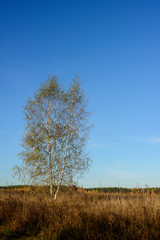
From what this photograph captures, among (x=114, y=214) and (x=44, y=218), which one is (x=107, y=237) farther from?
(x=44, y=218)

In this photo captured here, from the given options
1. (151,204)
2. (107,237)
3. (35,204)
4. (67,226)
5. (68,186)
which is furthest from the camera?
(68,186)

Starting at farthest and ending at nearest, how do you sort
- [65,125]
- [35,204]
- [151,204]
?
[65,125]
[35,204]
[151,204]

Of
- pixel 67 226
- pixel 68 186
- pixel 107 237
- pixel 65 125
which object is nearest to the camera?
pixel 107 237

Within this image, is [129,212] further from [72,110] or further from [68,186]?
[72,110]

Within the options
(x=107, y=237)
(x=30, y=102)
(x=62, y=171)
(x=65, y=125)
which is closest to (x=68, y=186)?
(x=62, y=171)

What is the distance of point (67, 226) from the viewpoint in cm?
880

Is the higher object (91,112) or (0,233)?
(91,112)

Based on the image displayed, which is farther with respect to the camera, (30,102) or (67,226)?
(30,102)

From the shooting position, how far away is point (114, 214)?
9.21 metres

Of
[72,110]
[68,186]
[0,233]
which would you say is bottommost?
[0,233]

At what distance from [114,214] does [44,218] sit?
110 inches

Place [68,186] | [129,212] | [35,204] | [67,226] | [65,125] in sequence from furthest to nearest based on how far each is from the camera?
[65,125] → [68,186] → [35,204] → [129,212] → [67,226]

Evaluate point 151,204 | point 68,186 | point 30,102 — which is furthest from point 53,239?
point 30,102

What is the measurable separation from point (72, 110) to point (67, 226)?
11.3 meters
